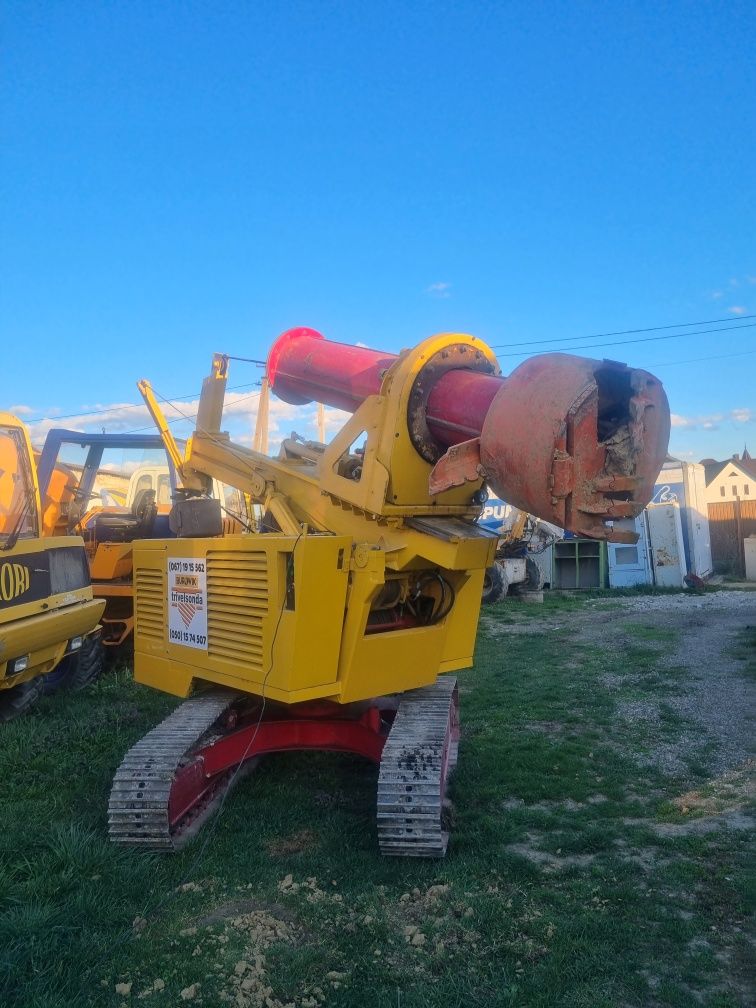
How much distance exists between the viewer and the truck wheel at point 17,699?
6750 millimetres

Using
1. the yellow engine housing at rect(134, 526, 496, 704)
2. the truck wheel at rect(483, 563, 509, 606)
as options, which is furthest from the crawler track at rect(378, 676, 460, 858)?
the truck wheel at rect(483, 563, 509, 606)

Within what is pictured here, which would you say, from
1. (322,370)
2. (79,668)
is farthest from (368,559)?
(79,668)

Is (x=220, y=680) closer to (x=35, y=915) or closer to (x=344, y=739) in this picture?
(x=344, y=739)

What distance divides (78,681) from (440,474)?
18.1 ft

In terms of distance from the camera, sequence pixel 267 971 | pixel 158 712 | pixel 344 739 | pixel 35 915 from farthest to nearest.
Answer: pixel 158 712 → pixel 344 739 → pixel 35 915 → pixel 267 971

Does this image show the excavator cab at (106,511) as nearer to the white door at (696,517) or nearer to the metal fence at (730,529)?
the white door at (696,517)

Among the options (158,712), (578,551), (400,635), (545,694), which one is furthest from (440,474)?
(578,551)

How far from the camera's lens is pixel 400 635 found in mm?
4770

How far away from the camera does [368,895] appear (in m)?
3.86

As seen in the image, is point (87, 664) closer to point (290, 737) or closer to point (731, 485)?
point (290, 737)

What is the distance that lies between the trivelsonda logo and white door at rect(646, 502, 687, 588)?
17.5m

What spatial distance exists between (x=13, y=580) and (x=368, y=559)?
9.92 feet

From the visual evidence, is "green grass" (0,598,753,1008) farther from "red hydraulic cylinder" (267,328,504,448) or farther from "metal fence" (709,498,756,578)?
"metal fence" (709,498,756,578)

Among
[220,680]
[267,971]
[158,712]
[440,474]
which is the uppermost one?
[440,474]
